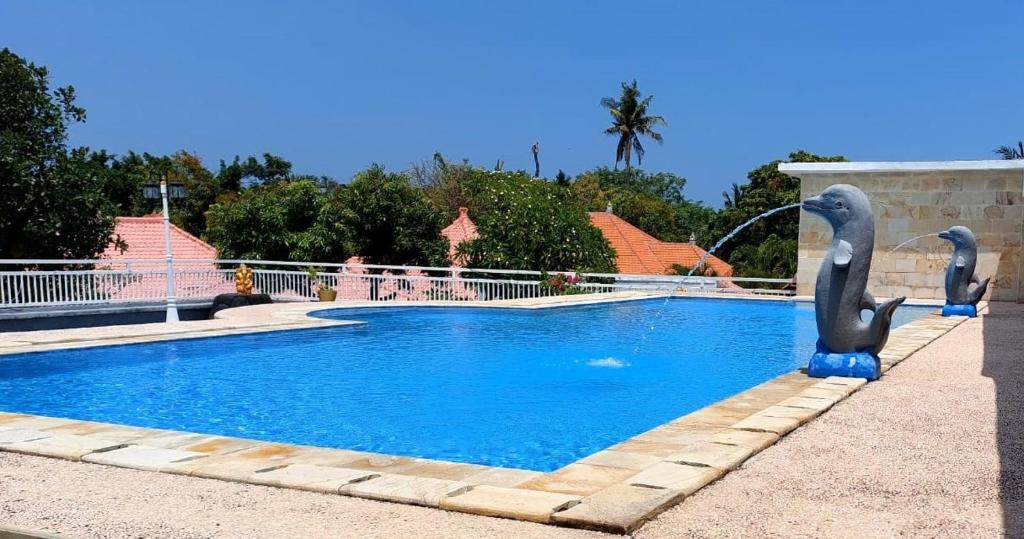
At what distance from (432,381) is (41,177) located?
12.8 m

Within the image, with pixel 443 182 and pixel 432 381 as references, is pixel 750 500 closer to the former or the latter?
pixel 432 381

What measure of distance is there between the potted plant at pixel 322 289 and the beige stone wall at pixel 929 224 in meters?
9.81

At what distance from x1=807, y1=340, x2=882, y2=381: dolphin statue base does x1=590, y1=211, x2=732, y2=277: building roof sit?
2256cm

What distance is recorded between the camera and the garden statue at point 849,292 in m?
7.17

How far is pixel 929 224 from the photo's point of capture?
56.9ft

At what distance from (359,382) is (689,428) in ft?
14.0

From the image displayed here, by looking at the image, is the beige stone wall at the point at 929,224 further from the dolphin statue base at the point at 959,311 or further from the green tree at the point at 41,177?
the green tree at the point at 41,177

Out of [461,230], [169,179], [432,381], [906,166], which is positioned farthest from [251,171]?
[432,381]

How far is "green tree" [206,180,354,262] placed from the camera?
22141 millimetres

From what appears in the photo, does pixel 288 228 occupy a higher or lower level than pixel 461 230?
lower

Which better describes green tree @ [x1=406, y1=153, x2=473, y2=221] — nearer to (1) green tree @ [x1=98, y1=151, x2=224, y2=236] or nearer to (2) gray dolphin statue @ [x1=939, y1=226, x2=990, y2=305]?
(1) green tree @ [x1=98, y1=151, x2=224, y2=236]

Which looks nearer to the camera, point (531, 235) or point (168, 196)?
point (168, 196)

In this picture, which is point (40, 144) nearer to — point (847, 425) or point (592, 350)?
point (592, 350)

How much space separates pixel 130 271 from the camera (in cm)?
1630
